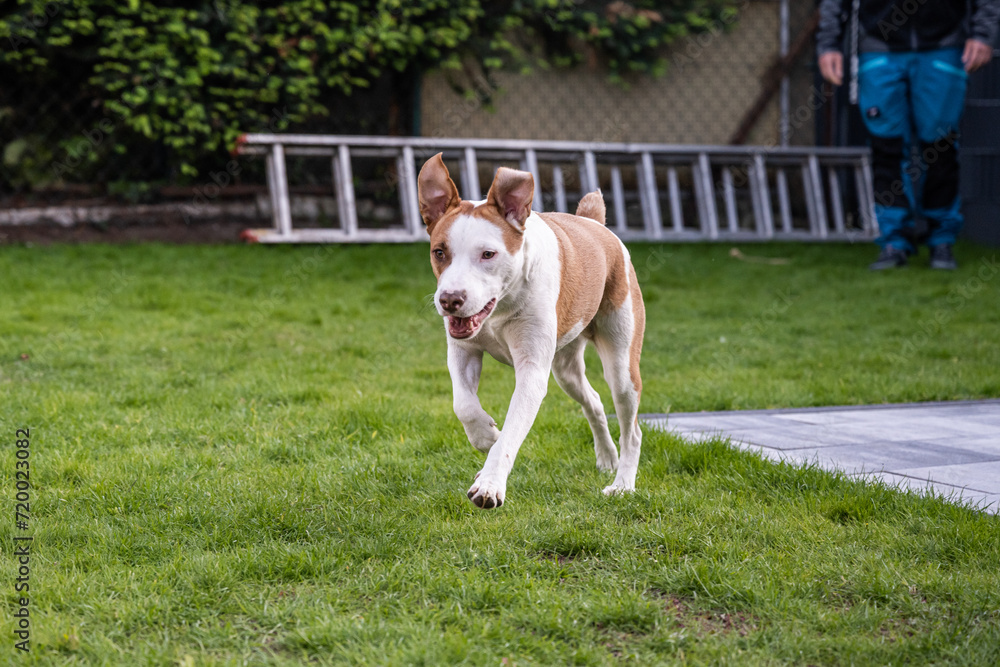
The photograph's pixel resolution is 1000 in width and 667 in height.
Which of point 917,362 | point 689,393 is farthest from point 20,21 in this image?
point 917,362

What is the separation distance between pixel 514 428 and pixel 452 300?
1.51 ft

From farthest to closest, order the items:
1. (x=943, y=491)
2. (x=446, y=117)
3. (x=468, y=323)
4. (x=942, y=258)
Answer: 1. (x=446, y=117)
2. (x=942, y=258)
3. (x=943, y=491)
4. (x=468, y=323)

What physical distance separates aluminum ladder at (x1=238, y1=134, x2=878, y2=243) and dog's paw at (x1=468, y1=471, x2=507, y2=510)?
26.1 feet

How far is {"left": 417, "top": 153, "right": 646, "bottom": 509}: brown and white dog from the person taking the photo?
2889mm

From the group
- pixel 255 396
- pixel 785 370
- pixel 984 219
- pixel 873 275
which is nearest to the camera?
pixel 255 396

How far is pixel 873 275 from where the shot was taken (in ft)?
31.5

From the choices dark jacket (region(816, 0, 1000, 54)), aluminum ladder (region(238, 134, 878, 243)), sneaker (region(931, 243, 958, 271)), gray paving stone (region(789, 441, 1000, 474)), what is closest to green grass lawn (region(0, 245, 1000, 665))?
gray paving stone (region(789, 441, 1000, 474))

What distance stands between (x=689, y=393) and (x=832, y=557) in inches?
99.7

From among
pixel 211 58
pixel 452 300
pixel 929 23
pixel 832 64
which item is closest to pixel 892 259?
pixel 832 64

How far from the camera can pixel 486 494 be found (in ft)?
9.05

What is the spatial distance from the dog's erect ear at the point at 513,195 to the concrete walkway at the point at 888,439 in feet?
4.99

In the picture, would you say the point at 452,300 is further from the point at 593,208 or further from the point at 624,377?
the point at 593,208

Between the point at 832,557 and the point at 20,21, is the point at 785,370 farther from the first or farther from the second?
the point at 20,21

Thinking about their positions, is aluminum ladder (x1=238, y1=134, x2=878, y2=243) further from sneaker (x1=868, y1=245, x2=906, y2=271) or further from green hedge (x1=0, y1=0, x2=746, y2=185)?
sneaker (x1=868, y1=245, x2=906, y2=271)
